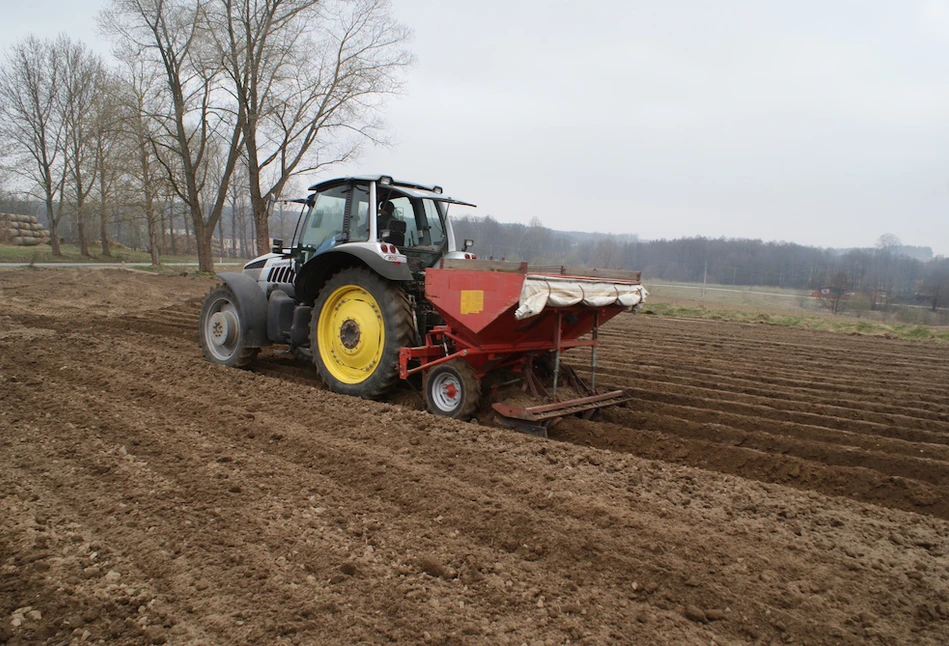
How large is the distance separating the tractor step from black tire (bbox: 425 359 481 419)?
21 cm

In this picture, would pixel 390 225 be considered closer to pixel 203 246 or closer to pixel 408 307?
pixel 408 307

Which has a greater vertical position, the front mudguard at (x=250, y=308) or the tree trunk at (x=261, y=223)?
the tree trunk at (x=261, y=223)

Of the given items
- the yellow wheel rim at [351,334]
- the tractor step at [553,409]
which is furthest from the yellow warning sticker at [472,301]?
the yellow wheel rim at [351,334]

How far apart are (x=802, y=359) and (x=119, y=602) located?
9.61 meters

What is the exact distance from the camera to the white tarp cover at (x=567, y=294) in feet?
15.1

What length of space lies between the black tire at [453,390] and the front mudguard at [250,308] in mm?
2508

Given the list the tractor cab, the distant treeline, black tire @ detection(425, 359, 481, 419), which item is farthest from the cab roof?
the distant treeline

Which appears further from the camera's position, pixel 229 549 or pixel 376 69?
pixel 376 69

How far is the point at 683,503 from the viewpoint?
3617 mm

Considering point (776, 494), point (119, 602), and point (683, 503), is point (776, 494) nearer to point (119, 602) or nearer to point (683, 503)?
point (683, 503)

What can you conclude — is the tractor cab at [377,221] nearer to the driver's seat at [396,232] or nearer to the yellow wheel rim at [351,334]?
the driver's seat at [396,232]

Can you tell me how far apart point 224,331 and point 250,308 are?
0.47m

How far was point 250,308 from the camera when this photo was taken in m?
6.96

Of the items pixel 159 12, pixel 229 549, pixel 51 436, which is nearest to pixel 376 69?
pixel 159 12
